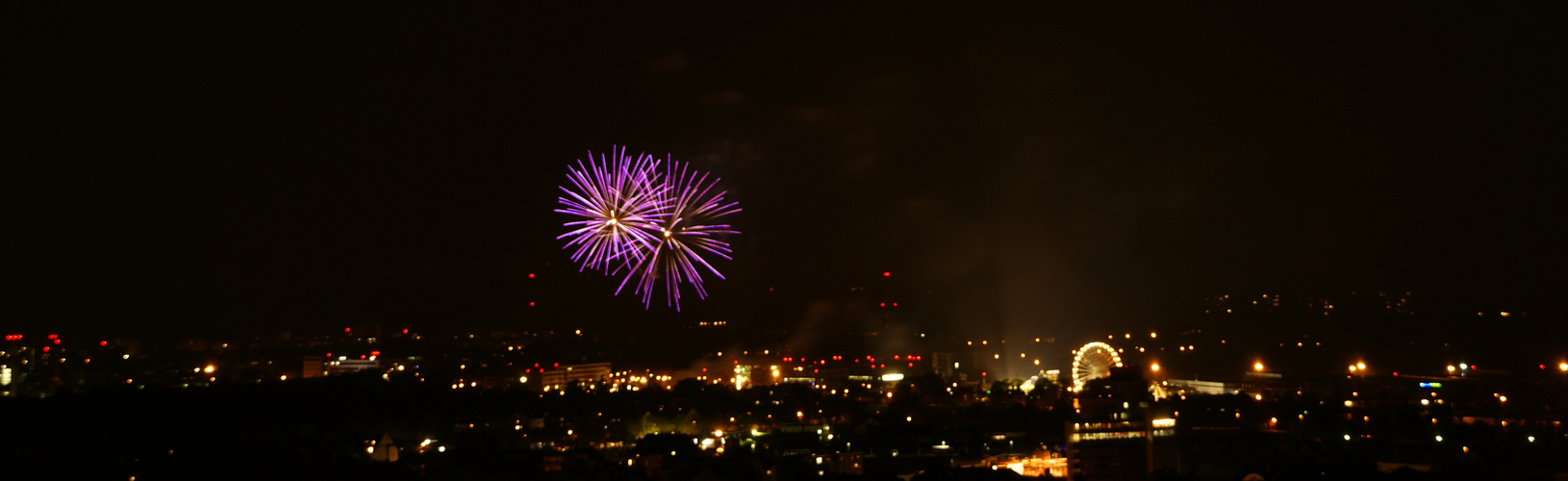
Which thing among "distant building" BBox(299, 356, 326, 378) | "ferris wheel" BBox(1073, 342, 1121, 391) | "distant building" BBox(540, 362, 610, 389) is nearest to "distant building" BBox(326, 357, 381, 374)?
"distant building" BBox(299, 356, 326, 378)

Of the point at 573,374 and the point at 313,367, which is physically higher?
the point at 313,367

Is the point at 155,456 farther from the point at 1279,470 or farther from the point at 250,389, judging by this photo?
the point at 1279,470

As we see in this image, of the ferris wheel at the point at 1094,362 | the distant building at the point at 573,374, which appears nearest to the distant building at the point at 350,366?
the distant building at the point at 573,374

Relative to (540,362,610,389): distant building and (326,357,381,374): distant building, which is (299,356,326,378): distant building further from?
(540,362,610,389): distant building

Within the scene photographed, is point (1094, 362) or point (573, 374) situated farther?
point (573, 374)

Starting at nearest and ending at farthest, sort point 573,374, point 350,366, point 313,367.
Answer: point 313,367 → point 350,366 → point 573,374

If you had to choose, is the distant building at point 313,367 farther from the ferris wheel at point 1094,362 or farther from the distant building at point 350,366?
the ferris wheel at point 1094,362

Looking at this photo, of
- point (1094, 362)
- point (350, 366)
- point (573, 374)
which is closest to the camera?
point (1094, 362)

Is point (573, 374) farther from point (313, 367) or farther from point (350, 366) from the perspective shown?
point (313, 367)

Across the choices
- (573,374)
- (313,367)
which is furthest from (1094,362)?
(313,367)
